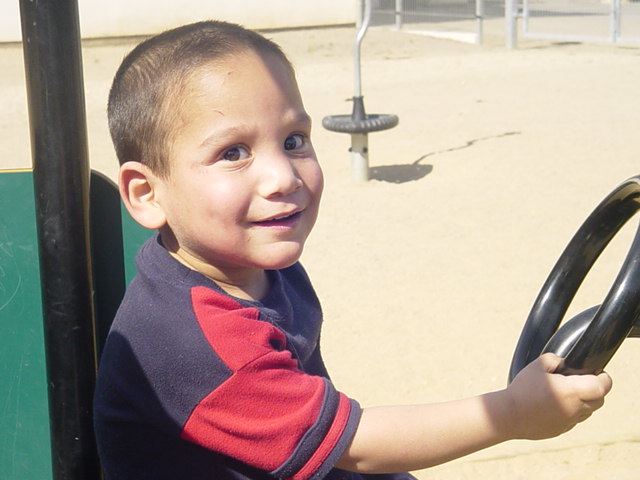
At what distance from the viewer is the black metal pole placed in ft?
4.50

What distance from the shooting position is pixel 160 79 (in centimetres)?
140

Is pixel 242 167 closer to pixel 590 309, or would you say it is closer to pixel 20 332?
pixel 590 309

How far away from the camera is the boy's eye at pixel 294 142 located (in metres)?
1.42

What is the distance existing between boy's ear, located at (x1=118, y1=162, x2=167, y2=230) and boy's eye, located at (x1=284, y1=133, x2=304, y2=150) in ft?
0.63

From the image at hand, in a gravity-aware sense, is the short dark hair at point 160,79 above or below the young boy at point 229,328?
above

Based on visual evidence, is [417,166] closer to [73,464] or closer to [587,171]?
[587,171]

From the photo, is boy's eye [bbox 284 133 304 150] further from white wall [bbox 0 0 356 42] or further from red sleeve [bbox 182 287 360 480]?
white wall [bbox 0 0 356 42]

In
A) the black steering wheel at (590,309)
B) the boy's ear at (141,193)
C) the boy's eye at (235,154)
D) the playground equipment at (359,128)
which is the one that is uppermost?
the boy's eye at (235,154)

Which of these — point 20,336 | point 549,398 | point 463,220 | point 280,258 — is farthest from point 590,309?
point 463,220

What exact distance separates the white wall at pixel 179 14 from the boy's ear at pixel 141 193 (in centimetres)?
1279

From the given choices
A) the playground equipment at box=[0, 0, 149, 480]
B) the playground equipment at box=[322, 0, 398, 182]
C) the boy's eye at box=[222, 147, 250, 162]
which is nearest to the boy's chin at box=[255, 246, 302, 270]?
the boy's eye at box=[222, 147, 250, 162]

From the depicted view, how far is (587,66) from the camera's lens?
37.3 ft

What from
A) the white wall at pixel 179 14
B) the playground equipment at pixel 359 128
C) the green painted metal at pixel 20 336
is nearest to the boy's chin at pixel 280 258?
the green painted metal at pixel 20 336

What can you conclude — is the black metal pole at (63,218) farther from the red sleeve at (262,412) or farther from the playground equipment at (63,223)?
the red sleeve at (262,412)
